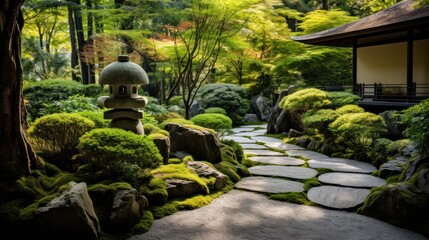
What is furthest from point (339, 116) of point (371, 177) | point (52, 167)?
point (52, 167)

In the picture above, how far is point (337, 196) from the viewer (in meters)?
5.51

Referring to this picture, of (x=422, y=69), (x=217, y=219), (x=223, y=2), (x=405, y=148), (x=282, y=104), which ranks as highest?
(x=223, y=2)

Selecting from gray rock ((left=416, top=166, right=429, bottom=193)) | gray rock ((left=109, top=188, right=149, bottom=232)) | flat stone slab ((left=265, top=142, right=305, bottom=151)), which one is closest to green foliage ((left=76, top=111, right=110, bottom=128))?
gray rock ((left=109, top=188, right=149, bottom=232))

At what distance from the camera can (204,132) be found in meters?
7.34

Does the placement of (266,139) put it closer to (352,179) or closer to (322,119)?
(322,119)

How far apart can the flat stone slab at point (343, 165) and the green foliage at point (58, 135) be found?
5199 millimetres

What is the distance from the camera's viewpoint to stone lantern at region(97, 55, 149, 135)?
593cm

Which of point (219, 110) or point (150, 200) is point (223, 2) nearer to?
point (150, 200)

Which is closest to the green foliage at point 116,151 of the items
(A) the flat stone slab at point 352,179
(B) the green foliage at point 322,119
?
(A) the flat stone slab at point 352,179

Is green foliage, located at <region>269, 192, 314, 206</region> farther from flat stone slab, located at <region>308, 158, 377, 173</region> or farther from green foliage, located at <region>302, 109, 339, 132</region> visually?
green foliage, located at <region>302, 109, 339, 132</region>

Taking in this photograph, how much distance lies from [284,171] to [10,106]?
17.4ft

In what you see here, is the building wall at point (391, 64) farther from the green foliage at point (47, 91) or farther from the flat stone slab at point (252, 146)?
the green foliage at point (47, 91)

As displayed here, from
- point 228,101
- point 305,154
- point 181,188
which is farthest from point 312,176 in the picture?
point 228,101

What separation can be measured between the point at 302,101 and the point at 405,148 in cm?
430
